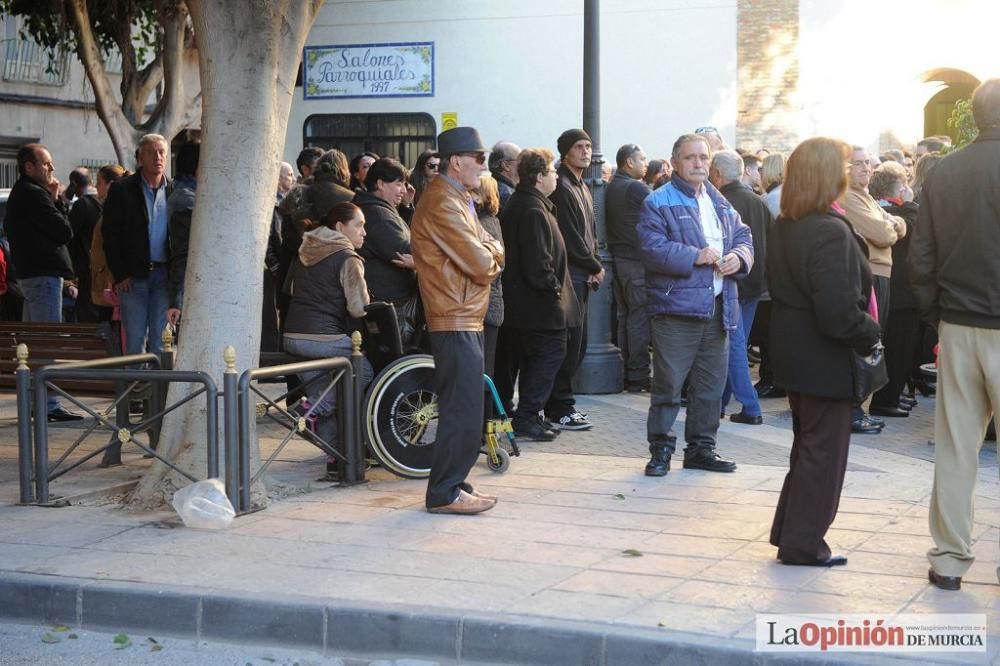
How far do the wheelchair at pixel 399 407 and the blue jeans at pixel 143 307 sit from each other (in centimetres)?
212

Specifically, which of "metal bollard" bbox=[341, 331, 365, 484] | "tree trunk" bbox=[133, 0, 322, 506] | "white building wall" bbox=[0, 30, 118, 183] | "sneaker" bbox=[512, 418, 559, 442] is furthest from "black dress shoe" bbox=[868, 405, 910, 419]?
"white building wall" bbox=[0, 30, 118, 183]

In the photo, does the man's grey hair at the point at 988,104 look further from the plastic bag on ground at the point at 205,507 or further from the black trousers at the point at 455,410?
the plastic bag on ground at the point at 205,507

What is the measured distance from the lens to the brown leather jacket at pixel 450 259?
7238mm

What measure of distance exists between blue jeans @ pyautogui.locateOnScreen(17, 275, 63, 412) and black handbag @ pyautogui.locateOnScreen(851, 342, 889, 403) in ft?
24.3

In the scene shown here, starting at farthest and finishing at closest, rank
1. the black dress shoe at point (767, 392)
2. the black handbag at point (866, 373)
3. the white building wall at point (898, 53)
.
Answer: the white building wall at point (898, 53) < the black dress shoe at point (767, 392) < the black handbag at point (866, 373)

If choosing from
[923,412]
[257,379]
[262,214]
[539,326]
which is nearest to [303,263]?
[262,214]

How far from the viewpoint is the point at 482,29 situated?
2669 cm

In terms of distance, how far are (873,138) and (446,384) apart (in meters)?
18.4

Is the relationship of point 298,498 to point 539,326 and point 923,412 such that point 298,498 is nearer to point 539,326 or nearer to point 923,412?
point 539,326

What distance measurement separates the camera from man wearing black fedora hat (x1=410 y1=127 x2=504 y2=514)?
726 cm

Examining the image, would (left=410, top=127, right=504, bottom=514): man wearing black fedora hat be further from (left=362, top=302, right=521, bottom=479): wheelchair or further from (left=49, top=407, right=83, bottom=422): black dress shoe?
(left=49, top=407, right=83, bottom=422): black dress shoe

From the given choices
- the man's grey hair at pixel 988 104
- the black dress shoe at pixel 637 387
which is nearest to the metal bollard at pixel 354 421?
the man's grey hair at pixel 988 104

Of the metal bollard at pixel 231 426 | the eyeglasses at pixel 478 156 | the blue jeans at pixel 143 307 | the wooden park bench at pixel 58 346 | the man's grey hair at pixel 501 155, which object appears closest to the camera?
the metal bollard at pixel 231 426

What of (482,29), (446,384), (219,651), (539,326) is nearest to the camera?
(219,651)
